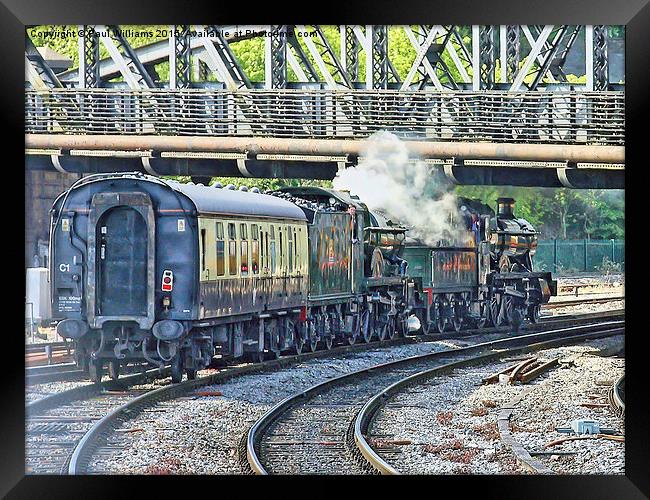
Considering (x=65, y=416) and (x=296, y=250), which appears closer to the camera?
(x=65, y=416)

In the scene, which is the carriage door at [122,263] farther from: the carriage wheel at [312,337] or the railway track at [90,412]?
the carriage wheel at [312,337]

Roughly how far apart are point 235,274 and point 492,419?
156 inches

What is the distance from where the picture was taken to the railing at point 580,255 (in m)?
14.5

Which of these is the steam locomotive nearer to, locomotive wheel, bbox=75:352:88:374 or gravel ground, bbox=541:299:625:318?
locomotive wheel, bbox=75:352:88:374

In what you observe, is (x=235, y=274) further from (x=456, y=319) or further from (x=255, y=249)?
(x=456, y=319)

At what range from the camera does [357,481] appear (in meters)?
10.9

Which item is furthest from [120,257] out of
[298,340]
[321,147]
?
[298,340]

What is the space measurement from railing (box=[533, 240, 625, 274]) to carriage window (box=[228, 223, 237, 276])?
403cm

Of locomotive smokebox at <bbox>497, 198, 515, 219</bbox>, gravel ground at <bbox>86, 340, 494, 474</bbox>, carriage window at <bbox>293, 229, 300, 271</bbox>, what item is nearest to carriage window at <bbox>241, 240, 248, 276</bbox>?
gravel ground at <bbox>86, 340, 494, 474</bbox>

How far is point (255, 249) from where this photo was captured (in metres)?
16.2

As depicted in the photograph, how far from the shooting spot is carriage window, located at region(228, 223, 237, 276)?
15.3m

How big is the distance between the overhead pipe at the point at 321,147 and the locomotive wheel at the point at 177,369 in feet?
8.01
